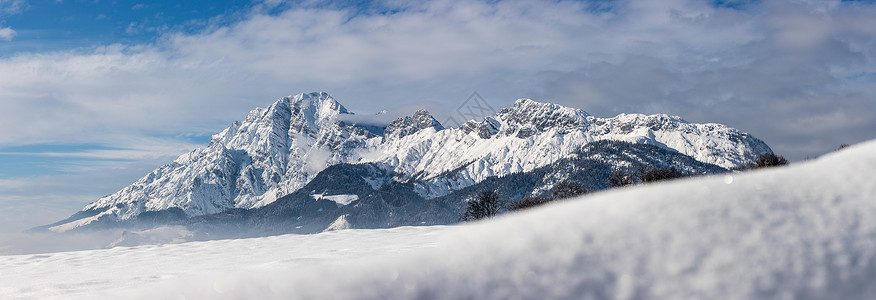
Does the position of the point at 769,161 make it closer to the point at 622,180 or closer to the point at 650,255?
the point at 622,180

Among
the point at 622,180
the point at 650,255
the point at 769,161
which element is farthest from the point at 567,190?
the point at 650,255

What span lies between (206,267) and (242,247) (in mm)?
3093

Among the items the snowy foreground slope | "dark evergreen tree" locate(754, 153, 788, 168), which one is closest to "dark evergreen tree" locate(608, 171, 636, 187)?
"dark evergreen tree" locate(754, 153, 788, 168)

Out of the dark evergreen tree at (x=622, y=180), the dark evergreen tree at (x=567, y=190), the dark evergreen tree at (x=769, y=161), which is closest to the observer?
the dark evergreen tree at (x=769, y=161)

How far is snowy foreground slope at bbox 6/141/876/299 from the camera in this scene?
2.77m

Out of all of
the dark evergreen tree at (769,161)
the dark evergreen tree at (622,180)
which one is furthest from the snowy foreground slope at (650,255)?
the dark evergreen tree at (622,180)

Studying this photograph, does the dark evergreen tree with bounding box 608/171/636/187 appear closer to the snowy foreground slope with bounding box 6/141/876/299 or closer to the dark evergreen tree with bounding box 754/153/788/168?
the dark evergreen tree with bounding box 754/153/788/168

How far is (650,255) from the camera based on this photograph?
2.86 metres

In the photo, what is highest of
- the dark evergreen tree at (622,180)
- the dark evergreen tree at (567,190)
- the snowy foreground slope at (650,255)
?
the snowy foreground slope at (650,255)

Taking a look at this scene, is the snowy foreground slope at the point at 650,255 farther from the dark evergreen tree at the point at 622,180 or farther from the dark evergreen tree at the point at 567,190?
the dark evergreen tree at the point at 567,190

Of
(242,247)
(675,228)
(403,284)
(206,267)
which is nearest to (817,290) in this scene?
(675,228)

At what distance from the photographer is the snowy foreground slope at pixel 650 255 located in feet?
9.09

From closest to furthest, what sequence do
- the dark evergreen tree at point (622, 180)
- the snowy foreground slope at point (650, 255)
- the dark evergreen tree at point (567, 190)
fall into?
the snowy foreground slope at point (650, 255), the dark evergreen tree at point (622, 180), the dark evergreen tree at point (567, 190)

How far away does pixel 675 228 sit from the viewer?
9.68ft
